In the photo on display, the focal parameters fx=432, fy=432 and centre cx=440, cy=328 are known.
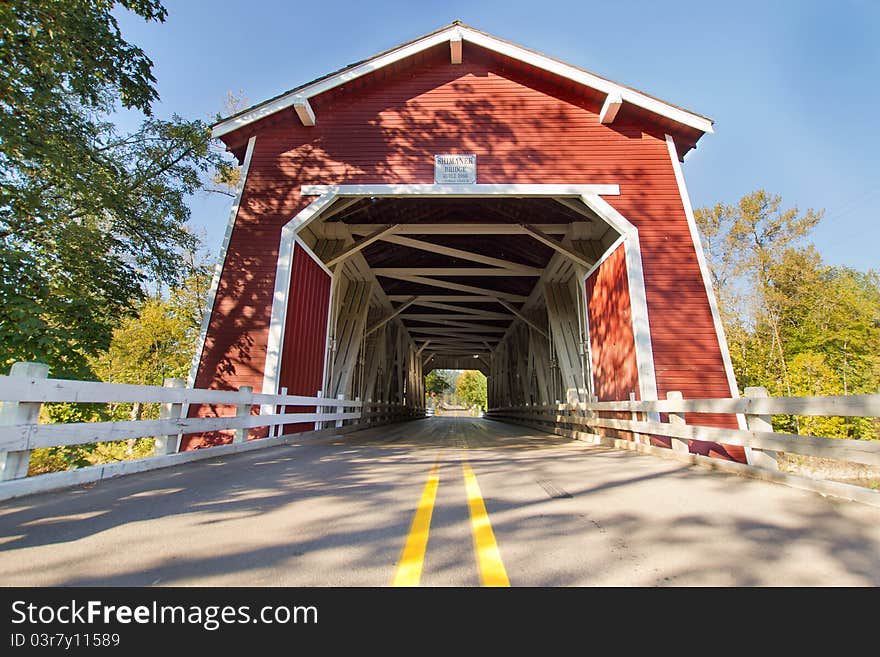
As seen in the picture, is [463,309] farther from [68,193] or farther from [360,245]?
[68,193]

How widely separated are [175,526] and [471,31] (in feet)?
35.2

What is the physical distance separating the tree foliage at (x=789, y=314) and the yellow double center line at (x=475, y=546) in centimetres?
2582

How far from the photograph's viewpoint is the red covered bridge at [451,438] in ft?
7.54

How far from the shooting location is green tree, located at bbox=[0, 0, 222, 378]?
671 centimetres

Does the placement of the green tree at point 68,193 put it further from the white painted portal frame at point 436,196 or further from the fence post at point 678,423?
the fence post at point 678,423

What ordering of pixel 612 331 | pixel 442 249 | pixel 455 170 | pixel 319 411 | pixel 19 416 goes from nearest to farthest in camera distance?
pixel 19 416 → pixel 455 170 → pixel 612 331 → pixel 319 411 → pixel 442 249

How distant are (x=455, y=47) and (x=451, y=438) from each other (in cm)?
924

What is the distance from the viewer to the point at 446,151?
30.9ft

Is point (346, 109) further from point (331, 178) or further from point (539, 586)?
point (539, 586)

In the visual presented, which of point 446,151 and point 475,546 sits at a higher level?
point 446,151

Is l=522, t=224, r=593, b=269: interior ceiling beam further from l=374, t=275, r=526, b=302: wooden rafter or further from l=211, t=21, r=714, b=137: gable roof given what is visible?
l=374, t=275, r=526, b=302: wooden rafter

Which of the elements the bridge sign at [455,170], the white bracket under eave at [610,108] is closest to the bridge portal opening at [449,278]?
the bridge sign at [455,170]

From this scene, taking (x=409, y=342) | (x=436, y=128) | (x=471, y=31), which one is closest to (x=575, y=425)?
(x=436, y=128)

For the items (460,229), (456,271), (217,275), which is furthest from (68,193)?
(456,271)
